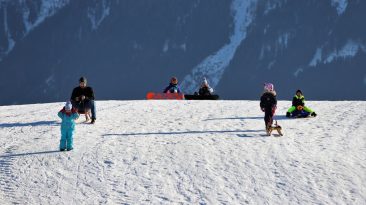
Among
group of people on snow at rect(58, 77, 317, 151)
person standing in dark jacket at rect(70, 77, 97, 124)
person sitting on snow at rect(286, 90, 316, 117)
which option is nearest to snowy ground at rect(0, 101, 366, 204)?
group of people on snow at rect(58, 77, 317, 151)

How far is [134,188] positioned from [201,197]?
60.0 inches

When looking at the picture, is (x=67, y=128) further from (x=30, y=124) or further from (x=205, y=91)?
(x=205, y=91)

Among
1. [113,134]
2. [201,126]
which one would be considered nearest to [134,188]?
[113,134]

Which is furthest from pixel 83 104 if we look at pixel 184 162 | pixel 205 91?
pixel 205 91

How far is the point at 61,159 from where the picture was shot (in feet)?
55.3

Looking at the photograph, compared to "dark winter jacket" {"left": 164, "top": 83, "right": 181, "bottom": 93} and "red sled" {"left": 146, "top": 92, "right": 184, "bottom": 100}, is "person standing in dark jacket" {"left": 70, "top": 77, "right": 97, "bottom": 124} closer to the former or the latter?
"red sled" {"left": 146, "top": 92, "right": 184, "bottom": 100}

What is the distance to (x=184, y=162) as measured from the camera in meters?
16.9

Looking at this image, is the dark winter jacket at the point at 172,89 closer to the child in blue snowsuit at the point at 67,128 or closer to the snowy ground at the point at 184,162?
the snowy ground at the point at 184,162

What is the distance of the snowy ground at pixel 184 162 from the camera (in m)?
14.8

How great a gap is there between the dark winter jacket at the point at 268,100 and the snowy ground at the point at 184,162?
35.7 inches

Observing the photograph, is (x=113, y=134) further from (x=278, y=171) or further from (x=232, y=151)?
(x=278, y=171)

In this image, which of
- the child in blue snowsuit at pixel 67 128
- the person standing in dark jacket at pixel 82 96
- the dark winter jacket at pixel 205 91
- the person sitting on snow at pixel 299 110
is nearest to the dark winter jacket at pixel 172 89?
the dark winter jacket at pixel 205 91

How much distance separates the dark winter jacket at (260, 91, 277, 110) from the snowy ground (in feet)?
2.98

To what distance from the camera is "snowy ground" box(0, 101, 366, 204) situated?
14.8 m
